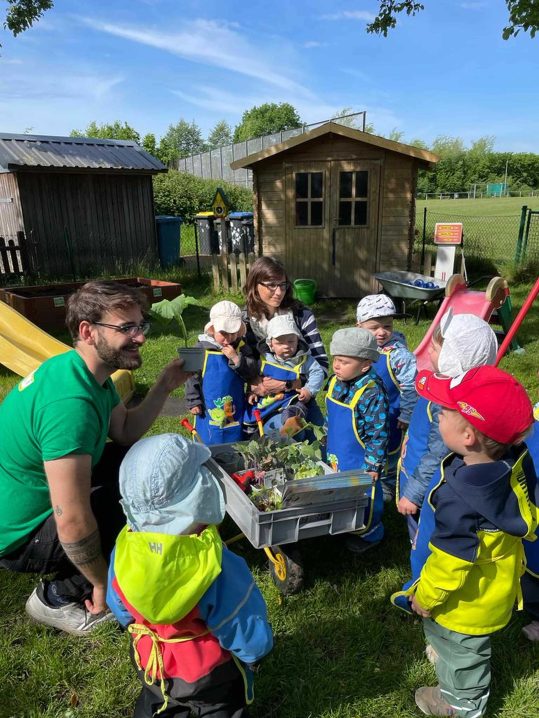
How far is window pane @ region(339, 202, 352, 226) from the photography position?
1057cm

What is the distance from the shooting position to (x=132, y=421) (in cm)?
302

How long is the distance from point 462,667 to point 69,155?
545 inches

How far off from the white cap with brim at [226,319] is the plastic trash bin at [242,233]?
12.0 metres

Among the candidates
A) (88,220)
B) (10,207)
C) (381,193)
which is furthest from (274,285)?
(10,207)

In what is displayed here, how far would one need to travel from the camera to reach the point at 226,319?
3459 millimetres

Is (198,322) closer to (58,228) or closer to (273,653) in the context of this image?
(58,228)

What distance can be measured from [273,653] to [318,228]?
9.30 m

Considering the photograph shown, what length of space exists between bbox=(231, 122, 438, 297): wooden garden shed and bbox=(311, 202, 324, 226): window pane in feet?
0.07

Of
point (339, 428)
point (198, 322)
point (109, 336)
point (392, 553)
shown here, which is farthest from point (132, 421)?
point (198, 322)

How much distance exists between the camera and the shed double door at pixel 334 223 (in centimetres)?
1037

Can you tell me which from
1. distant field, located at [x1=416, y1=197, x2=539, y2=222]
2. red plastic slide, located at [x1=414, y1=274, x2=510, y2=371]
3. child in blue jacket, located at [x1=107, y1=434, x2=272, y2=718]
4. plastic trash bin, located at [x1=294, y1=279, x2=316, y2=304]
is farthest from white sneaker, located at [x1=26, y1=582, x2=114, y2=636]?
distant field, located at [x1=416, y1=197, x2=539, y2=222]

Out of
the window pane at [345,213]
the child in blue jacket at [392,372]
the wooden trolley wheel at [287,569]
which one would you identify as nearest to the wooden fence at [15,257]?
the window pane at [345,213]

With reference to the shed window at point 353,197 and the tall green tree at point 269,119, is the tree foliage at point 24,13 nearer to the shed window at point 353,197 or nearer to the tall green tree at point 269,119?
the shed window at point 353,197

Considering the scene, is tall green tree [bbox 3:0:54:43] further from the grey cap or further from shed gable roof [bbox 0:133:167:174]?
the grey cap
